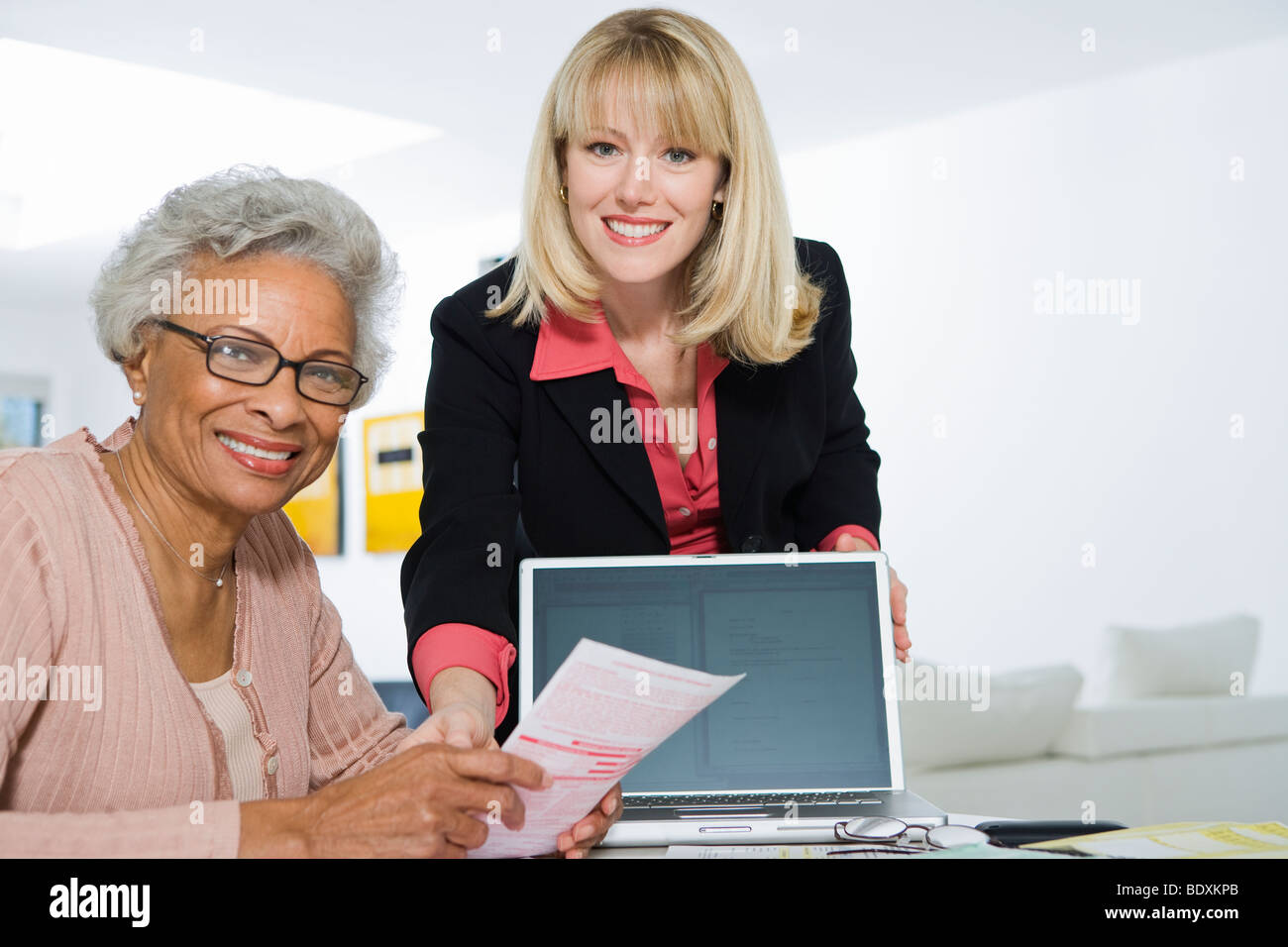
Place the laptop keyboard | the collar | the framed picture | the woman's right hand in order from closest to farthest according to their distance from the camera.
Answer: the woman's right hand
the laptop keyboard
the collar
the framed picture

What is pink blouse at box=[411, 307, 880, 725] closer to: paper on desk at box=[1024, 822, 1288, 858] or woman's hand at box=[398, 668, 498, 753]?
woman's hand at box=[398, 668, 498, 753]

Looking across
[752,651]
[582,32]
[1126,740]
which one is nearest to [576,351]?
[752,651]

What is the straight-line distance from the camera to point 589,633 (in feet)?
5.15

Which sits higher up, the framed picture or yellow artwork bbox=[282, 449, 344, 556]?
the framed picture

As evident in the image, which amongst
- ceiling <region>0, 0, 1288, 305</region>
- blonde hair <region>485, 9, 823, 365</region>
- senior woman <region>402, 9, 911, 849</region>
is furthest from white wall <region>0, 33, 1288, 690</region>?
blonde hair <region>485, 9, 823, 365</region>

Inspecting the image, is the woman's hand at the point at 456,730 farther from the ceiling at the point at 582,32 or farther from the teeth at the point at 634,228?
the ceiling at the point at 582,32

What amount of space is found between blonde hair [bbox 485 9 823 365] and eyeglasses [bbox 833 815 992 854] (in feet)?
2.25

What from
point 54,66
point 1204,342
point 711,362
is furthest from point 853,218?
point 711,362

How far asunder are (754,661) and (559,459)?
0.41 meters

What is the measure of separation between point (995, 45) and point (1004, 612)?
2.55m

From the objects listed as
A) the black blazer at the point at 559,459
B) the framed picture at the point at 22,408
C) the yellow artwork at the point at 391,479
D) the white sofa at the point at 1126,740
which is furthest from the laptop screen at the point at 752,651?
the framed picture at the point at 22,408

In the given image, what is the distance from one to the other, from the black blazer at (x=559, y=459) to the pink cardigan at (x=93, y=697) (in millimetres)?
353

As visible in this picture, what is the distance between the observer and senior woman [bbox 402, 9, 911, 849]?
1.57 meters
